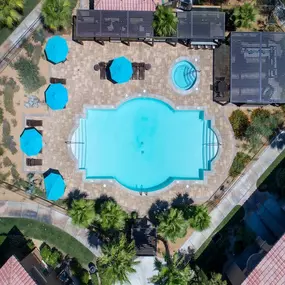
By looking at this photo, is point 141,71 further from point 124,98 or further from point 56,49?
point 56,49

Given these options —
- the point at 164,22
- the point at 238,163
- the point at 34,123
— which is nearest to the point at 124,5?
the point at 164,22

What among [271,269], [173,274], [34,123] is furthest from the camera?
[34,123]

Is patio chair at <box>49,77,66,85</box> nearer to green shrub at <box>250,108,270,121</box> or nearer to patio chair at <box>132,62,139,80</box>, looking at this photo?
patio chair at <box>132,62,139,80</box>

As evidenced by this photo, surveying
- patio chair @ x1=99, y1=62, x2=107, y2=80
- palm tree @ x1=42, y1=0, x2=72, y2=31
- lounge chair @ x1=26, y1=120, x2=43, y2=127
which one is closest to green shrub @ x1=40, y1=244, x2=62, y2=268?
lounge chair @ x1=26, y1=120, x2=43, y2=127

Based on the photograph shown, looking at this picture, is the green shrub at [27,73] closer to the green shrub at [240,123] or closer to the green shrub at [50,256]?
the green shrub at [50,256]

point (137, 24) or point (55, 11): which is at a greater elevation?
point (55, 11)

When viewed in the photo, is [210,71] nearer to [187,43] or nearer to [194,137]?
[187,43]

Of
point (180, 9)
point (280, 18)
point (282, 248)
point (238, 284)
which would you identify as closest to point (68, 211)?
point (238, 284)
